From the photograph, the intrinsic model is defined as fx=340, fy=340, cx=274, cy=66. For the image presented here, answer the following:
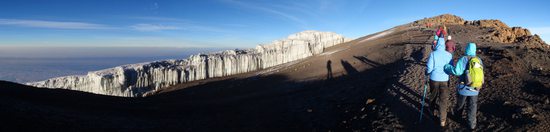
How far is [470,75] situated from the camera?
7395 mm

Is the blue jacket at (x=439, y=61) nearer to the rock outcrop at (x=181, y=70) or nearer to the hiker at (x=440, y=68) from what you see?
the hiker at (x=440, y=68)

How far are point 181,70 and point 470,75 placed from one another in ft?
162

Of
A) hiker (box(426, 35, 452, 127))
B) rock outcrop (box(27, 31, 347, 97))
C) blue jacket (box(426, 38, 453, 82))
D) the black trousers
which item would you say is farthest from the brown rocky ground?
rock outcrop (box(27, 31, 347, 97))

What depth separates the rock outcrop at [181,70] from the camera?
150 ft

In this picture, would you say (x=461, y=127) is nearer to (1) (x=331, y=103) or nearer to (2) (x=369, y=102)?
(2) (x=369, y=102)

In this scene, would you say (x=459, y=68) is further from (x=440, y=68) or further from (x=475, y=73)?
(x=440, y=68)

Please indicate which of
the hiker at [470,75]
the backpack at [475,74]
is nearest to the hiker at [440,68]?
the hiker at [470,75]

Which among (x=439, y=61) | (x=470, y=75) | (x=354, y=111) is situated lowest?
(x=354, y=111)

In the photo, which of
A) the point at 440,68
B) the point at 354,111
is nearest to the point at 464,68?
the point at 440,68

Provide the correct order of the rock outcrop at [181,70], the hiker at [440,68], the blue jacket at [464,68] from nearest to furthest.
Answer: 1. the blue jacket at [464,68]
2. the hiker at [440,68]
3. the rock outcrop at [181,70]

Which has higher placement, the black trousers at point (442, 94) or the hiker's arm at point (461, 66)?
the hiker's arm at point (461, 66)

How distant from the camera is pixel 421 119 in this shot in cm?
944

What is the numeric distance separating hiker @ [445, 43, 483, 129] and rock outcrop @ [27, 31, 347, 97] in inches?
1727

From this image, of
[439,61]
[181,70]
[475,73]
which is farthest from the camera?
[181,70]
